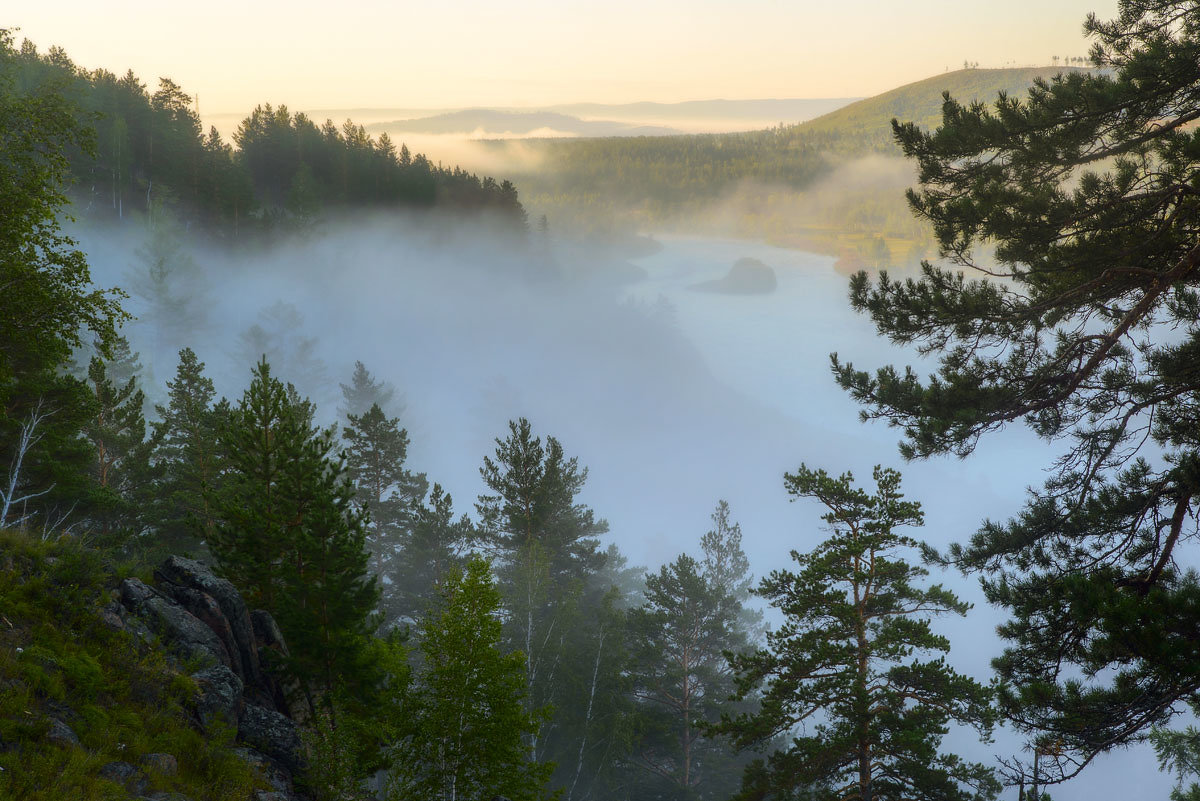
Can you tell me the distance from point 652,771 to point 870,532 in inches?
819

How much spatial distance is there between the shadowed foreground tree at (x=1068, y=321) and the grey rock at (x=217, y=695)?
1126cm

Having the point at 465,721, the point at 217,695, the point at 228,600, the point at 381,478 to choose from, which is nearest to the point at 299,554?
the point at 228,600

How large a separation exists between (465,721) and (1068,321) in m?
11.6

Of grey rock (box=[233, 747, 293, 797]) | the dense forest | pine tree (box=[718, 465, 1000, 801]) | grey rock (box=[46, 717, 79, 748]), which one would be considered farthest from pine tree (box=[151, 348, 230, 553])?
pine tree (box=[718, 465, 1000, 801])

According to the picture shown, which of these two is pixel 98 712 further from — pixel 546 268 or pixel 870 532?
pixel 546 268

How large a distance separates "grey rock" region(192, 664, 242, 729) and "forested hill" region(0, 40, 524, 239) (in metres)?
71.7

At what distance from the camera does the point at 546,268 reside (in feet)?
587

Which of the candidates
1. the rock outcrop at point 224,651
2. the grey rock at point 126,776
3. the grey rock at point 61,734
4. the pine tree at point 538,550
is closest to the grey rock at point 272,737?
the rock outcrop at point 224,651

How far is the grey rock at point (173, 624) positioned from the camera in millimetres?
11242

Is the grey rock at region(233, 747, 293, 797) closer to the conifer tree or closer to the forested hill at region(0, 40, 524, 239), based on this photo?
the conifer tree

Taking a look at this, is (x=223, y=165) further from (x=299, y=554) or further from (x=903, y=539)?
(x=903, y=539)

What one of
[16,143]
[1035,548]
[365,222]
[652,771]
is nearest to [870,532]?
[1035,548]

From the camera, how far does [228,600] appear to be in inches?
499

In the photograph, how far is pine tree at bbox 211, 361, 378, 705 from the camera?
526 inches
